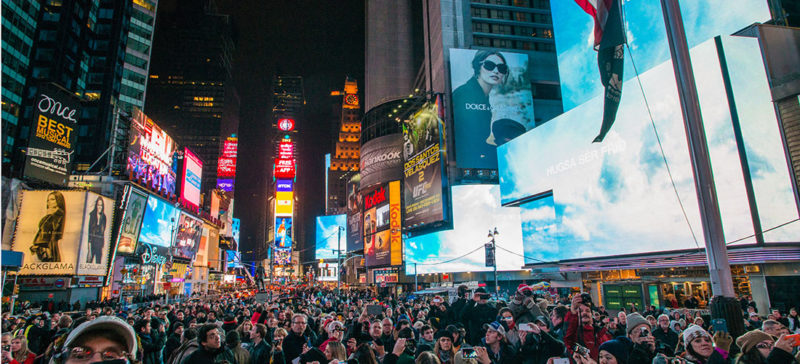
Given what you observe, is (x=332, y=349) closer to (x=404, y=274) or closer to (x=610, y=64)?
(x=610, y=64)

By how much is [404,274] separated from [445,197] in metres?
16.7

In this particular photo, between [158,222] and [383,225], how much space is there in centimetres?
3176

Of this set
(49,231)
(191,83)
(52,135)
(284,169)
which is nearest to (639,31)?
(52,135)

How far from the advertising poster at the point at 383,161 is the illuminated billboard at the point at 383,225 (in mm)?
1440

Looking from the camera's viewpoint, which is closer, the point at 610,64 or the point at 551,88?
the point at 610,64

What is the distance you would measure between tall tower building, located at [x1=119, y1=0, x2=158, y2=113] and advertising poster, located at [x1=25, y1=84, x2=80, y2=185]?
46.5 meters

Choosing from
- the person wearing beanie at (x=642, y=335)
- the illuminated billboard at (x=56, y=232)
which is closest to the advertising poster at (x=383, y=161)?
the illuminated billboard at (x=56, y=232)

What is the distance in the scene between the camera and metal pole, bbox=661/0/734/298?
7.81 m

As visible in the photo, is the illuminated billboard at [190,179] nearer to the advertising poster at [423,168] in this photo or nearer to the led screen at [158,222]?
the led screen at [158,222]

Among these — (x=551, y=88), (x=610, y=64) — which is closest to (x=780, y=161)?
(x=610, y=64)

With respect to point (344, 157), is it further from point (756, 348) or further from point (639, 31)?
point (756, 348)

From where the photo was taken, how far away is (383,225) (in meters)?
70.2

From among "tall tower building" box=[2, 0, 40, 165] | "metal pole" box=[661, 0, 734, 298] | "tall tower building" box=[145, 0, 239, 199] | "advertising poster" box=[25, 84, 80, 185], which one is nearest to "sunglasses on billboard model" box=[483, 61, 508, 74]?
"advertising poster" box=[25, 84, 80, 185]

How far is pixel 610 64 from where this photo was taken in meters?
12.0
